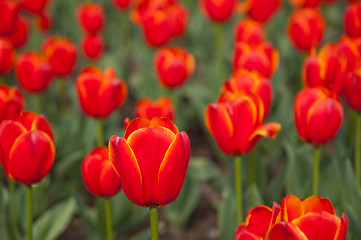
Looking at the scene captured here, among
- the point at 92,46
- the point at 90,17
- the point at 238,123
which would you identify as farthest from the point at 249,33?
the point at 238,123

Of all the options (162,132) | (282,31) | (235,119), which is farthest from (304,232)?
(282,31)

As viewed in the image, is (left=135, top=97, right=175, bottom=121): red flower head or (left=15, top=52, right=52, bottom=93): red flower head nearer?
(left=135, top=97, right=175, bottom=121): red flower head

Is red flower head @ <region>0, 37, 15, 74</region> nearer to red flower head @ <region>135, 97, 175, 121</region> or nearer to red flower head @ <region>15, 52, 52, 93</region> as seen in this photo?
red flower head @ <region>15, 52, 52, 93</region>

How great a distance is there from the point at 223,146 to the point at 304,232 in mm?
505

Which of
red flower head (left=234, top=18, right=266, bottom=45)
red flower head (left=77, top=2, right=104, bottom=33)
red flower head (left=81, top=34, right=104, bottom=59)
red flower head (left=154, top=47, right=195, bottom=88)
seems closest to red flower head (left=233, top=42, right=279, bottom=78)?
red flower head (left=154, top=47, right=195, bottom=88)

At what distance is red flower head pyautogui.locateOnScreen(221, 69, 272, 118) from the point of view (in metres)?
1.48

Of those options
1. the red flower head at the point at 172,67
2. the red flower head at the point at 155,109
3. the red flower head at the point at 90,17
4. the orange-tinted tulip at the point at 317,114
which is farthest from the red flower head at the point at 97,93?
the red flower head at the point at 90,17

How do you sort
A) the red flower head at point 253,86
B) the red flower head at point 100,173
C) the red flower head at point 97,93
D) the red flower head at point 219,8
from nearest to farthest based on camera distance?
the red flower head at point 100,173 < the red flower head at point 253,86 < the red flower head at point 97,93 < the red flower head at point 219,8

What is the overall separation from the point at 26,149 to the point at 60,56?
4.18ft

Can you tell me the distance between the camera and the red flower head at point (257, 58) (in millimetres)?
1866

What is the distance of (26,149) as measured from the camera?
1170mm

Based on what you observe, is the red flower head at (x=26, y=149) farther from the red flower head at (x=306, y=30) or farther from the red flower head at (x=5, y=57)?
the red flower head at (x=306, y=30)

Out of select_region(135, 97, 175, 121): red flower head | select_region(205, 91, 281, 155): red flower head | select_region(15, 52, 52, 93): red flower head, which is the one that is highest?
select_region(205, 91, 281, 155): red flower head

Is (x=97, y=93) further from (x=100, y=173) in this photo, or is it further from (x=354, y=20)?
(x=354, y=20)
